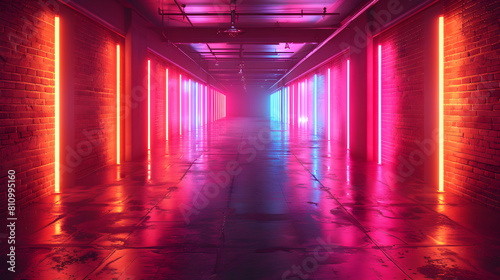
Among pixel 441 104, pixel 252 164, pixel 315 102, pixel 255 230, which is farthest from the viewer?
pixel 315 102

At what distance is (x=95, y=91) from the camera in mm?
7949

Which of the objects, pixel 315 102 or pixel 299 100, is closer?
pixel 315 102

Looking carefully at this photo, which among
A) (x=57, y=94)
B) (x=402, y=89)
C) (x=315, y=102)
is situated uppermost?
(x=315, y=102)

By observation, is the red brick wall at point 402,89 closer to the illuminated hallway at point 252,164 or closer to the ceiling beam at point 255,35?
the illuminated hallway at point 252,164

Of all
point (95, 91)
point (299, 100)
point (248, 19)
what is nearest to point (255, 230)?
point (95, 91)

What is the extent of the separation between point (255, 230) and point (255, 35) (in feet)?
27.7

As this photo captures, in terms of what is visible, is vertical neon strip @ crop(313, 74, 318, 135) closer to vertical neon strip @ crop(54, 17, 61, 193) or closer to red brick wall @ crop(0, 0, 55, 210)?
vertical neon strip @ crop(54, 17, 61, 193)

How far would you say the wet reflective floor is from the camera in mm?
3117

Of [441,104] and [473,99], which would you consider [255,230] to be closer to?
[473,99]

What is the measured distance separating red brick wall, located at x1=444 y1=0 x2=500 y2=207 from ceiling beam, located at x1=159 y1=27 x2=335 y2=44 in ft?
20.2

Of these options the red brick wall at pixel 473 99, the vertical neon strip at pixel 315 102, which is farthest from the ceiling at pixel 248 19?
the vertical neon strip at pixel 315 102

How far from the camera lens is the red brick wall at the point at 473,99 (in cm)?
487

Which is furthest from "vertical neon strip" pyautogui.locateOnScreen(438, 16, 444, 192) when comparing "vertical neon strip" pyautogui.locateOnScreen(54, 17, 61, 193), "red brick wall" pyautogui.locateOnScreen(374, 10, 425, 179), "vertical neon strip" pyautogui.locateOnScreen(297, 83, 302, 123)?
"vertical neon strip" pyautogui.locateOnScreen(297, 83, 302, 123)

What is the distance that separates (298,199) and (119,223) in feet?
7.46
